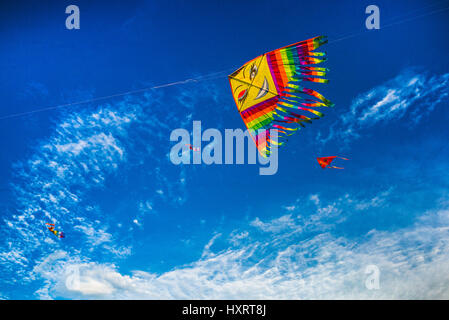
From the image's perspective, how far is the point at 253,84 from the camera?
5828mm

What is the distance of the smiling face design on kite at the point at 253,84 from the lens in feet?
18.5

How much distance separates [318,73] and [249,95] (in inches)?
65.3

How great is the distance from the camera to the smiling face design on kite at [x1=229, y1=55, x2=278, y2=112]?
564 centimetres
